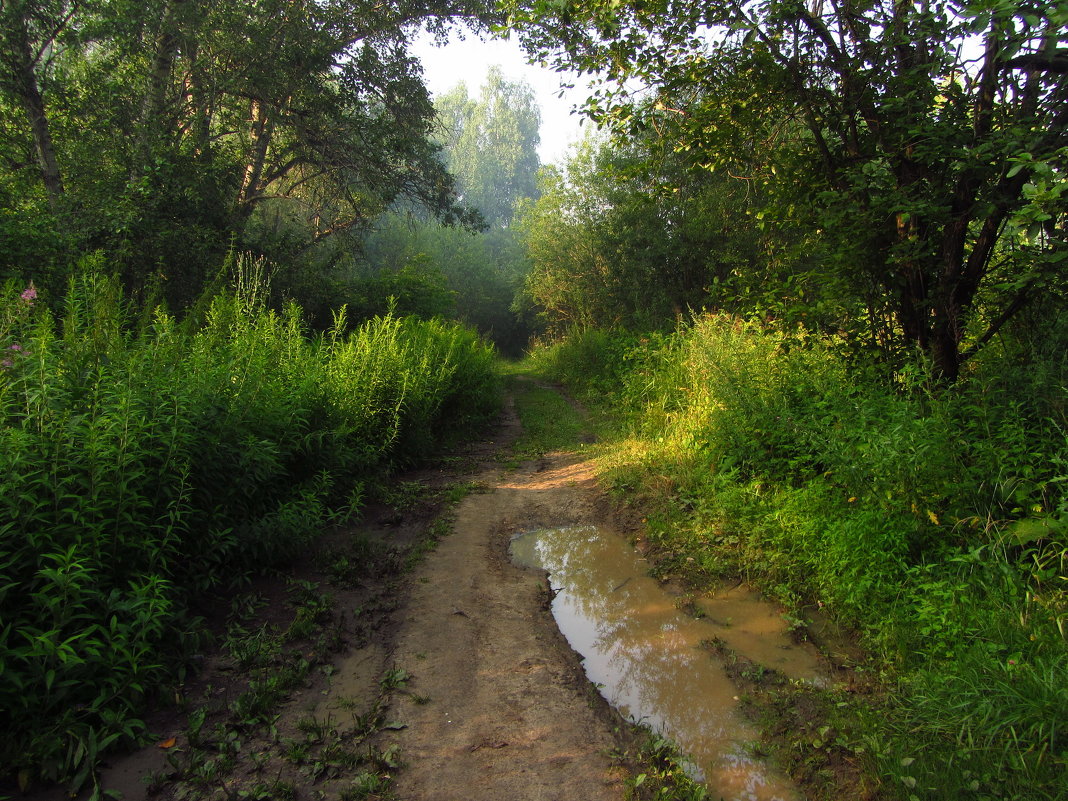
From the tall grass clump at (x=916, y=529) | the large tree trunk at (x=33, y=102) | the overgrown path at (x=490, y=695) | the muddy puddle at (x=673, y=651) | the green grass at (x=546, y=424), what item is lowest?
the green grass at (x=546, y=424)

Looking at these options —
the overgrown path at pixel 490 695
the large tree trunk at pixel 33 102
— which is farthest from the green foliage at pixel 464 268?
the overgrown path at pixel 490 695

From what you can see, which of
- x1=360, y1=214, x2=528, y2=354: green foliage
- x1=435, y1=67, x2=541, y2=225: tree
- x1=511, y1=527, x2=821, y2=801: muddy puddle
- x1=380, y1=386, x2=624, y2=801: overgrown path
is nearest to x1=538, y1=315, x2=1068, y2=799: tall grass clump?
x1=511, y1=527, x2=821, y2=801: muddy puddle

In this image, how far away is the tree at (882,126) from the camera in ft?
15.4

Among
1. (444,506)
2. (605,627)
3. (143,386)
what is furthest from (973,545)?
(143,386)

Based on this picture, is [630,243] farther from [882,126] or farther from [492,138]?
[492,138]

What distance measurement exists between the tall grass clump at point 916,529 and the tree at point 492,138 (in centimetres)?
5981

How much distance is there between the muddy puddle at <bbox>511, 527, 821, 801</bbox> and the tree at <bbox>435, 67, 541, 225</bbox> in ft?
200

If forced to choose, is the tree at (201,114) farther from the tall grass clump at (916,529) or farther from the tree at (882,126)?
the tall grass clump at (916,529)

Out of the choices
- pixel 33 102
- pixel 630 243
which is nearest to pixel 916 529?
pixel 33 102

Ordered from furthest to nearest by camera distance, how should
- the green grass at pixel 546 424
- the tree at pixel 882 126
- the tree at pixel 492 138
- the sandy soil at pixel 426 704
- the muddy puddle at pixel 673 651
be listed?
the tree at pixel 492 138, the green grass at pixel 546 424, the tree at pixel 882 126, the muddy puddle at pixel 673 651, the sandy soil at pixel 426 704

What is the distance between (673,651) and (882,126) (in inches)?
189

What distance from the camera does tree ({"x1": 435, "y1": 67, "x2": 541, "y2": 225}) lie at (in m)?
63.7

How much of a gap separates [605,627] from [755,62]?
499cm

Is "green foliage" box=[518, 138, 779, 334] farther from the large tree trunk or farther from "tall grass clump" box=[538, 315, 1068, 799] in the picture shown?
the large tree trunk
